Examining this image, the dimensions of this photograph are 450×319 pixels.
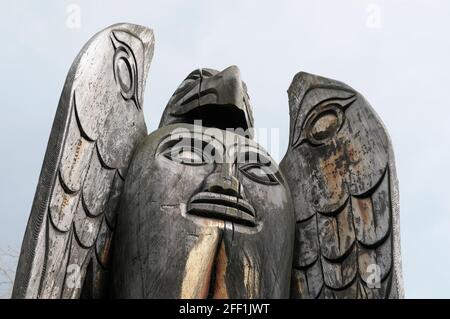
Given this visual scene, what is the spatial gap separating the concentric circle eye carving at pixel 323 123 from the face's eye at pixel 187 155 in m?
0.59

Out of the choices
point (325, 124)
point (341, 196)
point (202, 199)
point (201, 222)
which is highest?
point (325, 124)

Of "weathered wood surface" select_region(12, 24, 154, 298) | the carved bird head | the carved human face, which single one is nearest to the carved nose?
the carved human face

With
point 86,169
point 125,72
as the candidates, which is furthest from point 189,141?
point 86,169

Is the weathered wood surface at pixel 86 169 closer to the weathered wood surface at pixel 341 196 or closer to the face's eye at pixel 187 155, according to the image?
the face's eye at pixel 187 155

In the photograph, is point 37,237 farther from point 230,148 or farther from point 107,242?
point 230,148

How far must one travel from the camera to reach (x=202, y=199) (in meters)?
3.39

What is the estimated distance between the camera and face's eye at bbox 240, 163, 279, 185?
3619 mm

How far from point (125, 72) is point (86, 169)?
0.58 meters

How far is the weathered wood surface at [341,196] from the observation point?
11.3 ft

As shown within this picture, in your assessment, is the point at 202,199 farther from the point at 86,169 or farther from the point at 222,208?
the point at 86,169

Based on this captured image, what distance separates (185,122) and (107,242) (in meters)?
0.86

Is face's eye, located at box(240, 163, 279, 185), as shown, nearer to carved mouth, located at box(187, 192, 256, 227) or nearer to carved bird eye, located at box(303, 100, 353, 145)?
carved mouth, located at box(187, 192, 256, 227)
